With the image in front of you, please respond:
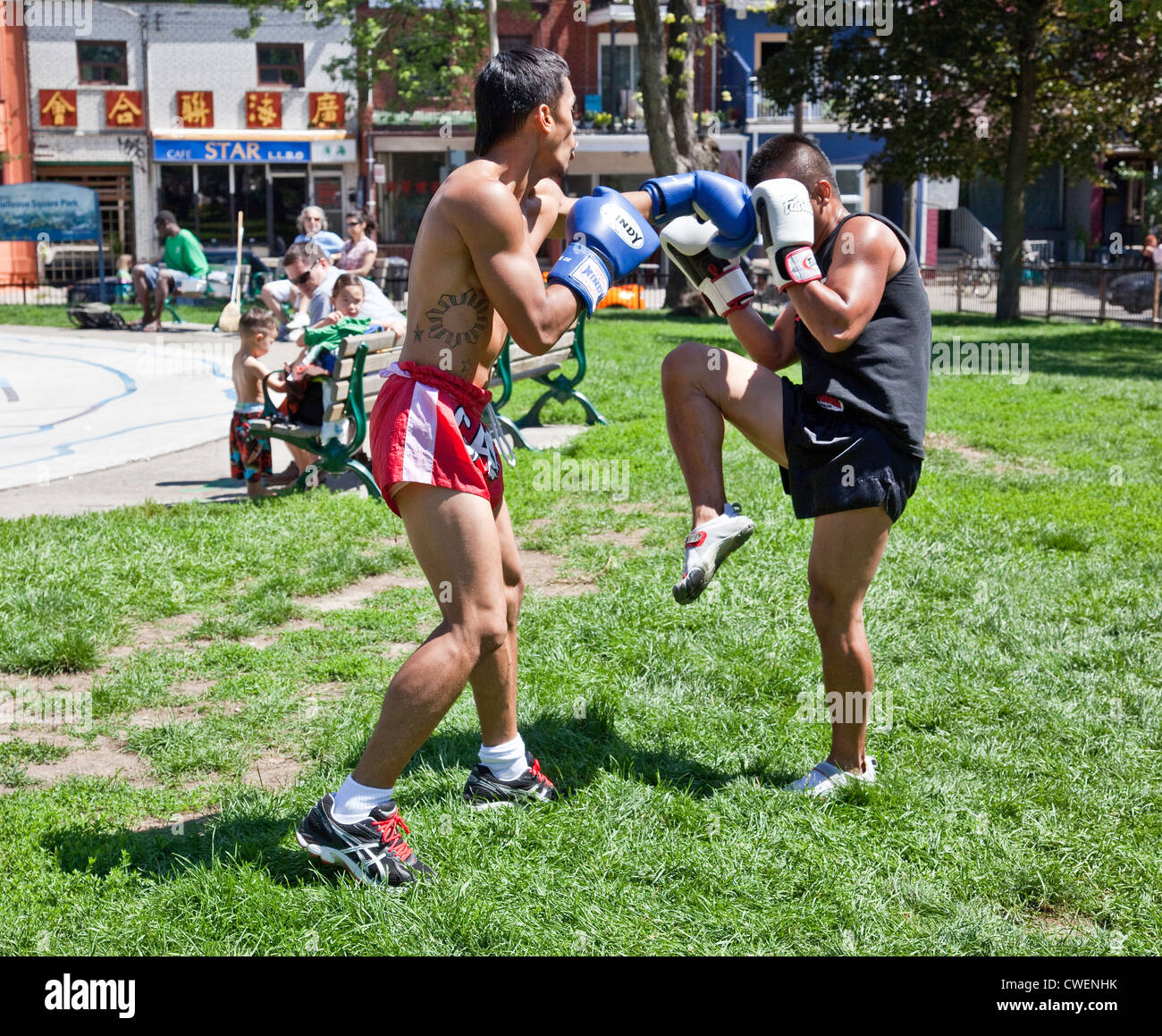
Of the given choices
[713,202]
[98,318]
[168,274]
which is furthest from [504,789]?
[98,318]

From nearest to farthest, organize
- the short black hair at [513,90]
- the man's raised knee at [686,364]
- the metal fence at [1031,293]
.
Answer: the short black hair at [513,90], the man's raised knee at [686,364], the metal fence at [1031,293]

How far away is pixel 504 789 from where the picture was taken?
11.5 feet

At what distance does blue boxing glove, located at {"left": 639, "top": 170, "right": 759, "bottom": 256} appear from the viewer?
3.73 metres

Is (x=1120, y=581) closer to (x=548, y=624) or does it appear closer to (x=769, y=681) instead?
(x=769, y=681)

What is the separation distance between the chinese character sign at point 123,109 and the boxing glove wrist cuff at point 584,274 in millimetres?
33840

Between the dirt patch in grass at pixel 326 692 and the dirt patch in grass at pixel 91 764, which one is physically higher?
the dirt patch in grass at pixel 326 692

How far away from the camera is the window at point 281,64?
113 ft

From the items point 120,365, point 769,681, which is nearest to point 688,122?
point 120,365

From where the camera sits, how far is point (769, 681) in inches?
173

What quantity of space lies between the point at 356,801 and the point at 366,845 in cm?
11

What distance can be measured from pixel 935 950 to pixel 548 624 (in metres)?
2.46

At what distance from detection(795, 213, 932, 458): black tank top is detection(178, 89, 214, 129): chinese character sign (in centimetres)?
3357

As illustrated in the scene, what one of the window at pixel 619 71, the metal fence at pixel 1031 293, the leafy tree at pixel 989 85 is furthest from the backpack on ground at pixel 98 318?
the window at pixel 619 71

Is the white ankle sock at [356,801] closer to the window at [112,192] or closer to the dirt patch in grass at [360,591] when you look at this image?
the dirt patch in grass at [360,591]
